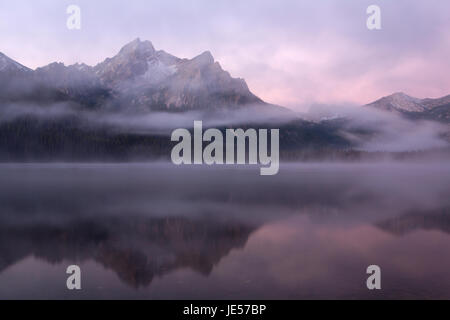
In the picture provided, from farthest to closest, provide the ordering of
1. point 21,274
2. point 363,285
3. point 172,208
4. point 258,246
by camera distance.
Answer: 1. point 172,208
2. point 258,246
3. point 21,274
4. point 363,285

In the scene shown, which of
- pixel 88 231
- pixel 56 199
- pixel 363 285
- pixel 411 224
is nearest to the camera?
pixel 363 285

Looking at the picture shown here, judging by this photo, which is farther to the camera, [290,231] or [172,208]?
[172,208]

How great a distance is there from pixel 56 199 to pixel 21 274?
31248 mm
